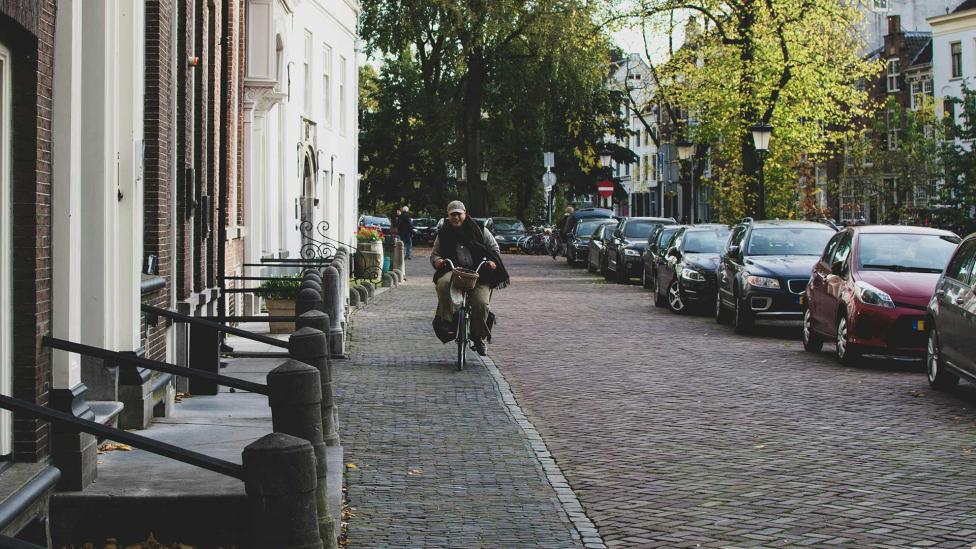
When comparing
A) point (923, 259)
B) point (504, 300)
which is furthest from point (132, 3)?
point (504, 300)

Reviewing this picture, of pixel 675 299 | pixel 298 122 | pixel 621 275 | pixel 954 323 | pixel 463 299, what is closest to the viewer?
pixel 954 323

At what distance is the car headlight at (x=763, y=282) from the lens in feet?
63.1

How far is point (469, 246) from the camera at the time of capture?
15508 mm

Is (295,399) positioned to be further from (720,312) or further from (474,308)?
(720,312)

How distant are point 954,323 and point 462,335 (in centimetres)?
516

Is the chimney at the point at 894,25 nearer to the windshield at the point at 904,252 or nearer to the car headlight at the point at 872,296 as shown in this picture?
the windshield at the point at 904,252

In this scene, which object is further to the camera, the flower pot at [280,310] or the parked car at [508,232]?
the parked car at [508,232]

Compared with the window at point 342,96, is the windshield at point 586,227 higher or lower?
lower

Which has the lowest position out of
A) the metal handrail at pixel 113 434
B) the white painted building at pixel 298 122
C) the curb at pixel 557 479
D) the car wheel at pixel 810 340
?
the curb at pixel 557 479

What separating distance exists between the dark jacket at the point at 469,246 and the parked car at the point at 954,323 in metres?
4.65

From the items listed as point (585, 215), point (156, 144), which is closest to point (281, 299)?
point (156, 144)

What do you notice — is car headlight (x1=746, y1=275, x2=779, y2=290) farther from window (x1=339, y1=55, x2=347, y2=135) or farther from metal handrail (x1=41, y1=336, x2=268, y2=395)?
window (x1=339, y1=55, x2=347, y2=135)

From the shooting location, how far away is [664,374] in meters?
14.5

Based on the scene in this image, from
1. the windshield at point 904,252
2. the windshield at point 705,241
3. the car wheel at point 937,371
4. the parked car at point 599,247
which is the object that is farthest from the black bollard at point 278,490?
the parked car at point 599,247
